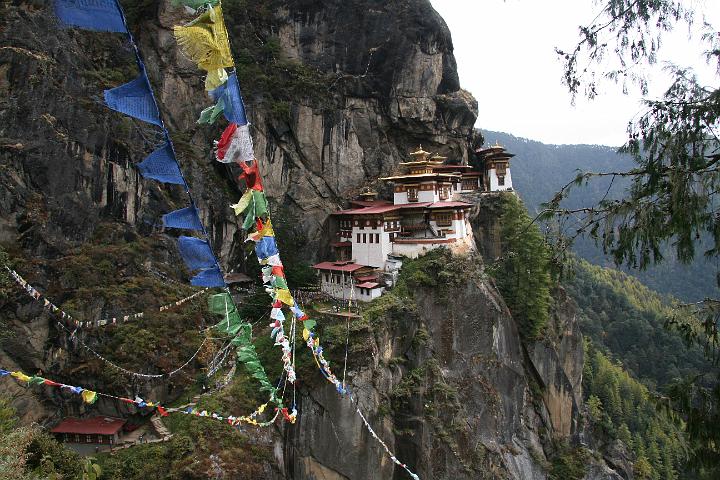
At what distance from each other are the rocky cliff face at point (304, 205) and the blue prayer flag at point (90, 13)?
50.9ft

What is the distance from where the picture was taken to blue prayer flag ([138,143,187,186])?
8461mm

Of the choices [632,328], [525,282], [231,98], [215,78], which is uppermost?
[215,78]

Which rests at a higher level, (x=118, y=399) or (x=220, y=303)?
(x=220, y=303)

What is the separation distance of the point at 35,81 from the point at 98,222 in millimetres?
6795

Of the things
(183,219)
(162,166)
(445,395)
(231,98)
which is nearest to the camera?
(231,98)

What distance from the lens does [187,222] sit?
9.34m

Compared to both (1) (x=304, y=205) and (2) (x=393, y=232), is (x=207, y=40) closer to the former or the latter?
(2) (x=393, y=232)

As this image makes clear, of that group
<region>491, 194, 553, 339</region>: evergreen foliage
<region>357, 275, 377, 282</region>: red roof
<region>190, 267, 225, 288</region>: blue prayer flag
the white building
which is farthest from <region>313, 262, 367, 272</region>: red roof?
<region>190, 267, 225, 288</region>: blue prayer flag

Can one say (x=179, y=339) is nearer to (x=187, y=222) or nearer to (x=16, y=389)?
(x=16, y=389)

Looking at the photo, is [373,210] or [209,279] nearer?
[209,279]

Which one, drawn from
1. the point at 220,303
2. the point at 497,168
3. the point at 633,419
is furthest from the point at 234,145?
the point at 633,419

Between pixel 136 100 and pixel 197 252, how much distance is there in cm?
320

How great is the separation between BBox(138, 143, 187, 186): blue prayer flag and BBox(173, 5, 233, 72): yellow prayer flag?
5.33 feet

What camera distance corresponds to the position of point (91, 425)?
1731 centimetres
